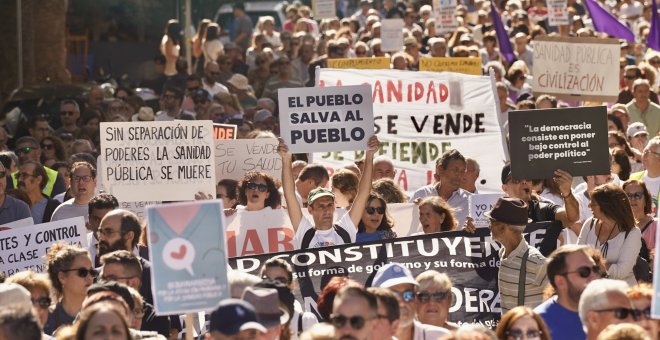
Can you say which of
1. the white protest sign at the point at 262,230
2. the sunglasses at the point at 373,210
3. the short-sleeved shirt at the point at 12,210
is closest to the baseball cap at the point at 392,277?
the sunglasses at the point at 373,210

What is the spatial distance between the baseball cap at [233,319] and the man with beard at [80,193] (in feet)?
16.9

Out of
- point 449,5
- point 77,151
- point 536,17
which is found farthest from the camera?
point 536,17

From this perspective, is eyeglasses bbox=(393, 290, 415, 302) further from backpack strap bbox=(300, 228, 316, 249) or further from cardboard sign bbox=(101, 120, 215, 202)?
cardboard sign bbox=(101, 120, 215, 202)

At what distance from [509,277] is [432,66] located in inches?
366

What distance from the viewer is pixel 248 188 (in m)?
11.6

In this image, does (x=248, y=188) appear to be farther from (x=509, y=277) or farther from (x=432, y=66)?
(x=432, y=66)

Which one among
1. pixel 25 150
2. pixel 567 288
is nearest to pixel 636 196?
A: pixel 567 288

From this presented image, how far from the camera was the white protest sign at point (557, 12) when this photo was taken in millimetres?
24812

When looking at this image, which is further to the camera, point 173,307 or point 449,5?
point 449,5

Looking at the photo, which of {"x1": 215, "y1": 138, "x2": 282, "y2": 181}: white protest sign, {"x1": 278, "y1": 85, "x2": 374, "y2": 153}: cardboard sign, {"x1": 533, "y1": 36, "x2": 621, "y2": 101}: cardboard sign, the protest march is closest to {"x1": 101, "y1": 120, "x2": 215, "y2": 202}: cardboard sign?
the protest march

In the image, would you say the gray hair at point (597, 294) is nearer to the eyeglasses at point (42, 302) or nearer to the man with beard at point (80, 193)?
the eyeglasses at point (42, 302)

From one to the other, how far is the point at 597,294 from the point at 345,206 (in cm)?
445

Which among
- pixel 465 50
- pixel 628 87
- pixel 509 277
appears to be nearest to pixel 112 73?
pixel 465 50

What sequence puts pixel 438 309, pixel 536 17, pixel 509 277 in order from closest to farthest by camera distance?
1. pixel 438 309
2. pixel 509 277
3. pixel 536 17
